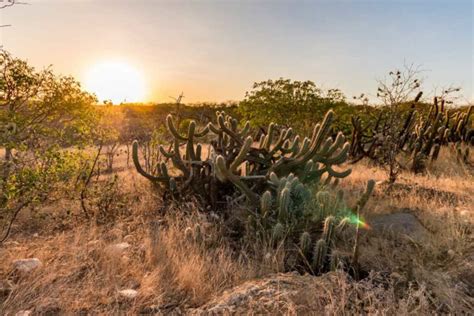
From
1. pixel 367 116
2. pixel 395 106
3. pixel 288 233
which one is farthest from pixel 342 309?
pixel 367 116

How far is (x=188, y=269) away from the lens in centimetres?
302

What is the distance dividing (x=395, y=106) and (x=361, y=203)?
14.3 feet

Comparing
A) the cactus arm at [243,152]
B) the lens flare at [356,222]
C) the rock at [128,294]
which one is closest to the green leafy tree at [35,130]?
the rock at [128,294]

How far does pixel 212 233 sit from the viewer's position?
384 centimetres

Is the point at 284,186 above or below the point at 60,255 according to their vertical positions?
above

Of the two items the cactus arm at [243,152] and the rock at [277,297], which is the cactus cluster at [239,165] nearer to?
the cactus arm at [243,152]

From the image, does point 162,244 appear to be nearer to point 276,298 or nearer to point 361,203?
point 276,298

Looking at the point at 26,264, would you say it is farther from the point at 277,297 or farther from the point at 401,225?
the point at 401,225

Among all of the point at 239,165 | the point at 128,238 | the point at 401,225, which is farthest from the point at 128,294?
the point at 401,225

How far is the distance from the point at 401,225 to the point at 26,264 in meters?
3.66

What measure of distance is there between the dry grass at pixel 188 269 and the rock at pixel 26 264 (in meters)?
0.06

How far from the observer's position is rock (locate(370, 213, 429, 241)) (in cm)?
395

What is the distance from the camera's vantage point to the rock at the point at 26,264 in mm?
3002

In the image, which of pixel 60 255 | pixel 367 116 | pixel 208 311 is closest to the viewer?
pixel 208 311
